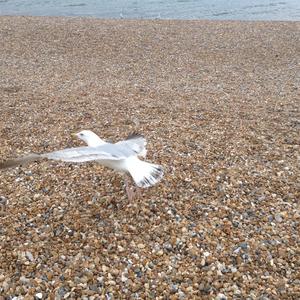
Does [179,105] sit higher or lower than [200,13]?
higher

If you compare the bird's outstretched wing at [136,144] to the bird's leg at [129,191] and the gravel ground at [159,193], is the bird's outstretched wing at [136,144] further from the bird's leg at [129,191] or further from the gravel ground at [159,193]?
the gravel ground at [159,193]

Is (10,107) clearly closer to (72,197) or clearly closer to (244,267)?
(72,197)

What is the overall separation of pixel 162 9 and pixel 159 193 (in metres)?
23.4

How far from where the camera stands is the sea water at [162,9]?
945 inches

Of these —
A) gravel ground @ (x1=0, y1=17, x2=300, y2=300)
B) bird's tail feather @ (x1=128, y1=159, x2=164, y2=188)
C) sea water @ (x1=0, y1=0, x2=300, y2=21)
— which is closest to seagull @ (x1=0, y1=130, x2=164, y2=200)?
bird's tail feather @ (x1=128, y1=159, x2=164, y2=188)

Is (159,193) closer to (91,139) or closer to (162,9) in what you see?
(91,139)

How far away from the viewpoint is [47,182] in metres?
5.21

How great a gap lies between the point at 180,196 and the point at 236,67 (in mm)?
8177

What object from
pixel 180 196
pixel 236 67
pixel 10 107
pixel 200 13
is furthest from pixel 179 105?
pixel 200 13

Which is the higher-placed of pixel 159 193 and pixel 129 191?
pixel 129 191

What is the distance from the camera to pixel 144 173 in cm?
429

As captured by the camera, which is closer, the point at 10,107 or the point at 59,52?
the point at 10,107

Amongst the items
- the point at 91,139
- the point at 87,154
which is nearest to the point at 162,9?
the point at 91,139

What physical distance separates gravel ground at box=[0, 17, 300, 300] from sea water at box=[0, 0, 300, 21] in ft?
45.6
